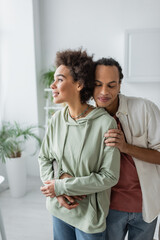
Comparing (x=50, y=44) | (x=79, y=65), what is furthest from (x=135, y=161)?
(x=50, y=44)

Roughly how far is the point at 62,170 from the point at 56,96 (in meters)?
0.33

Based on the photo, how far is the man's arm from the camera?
962 millimetres

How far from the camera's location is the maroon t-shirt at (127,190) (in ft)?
3.61

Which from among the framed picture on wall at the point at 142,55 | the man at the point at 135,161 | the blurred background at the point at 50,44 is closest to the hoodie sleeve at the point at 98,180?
the man at the point at 135,161

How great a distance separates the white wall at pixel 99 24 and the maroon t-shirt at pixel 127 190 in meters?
2.13

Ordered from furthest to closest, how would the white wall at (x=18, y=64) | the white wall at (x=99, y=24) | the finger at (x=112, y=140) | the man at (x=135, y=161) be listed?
1. the white wall at (x=18, y=64)
2. the white wall at (x=99, y=24)
3. the man at (x=135, y=161)
4. the finger at (x=112, y=140)

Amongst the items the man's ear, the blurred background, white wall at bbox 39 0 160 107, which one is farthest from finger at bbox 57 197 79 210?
white wall at bbox 39 0 160 107

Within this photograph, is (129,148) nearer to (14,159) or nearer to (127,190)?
(127,190)

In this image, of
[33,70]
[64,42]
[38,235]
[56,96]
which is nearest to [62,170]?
[56,96]

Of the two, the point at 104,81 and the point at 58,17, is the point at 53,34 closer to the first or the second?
the point at 58,17

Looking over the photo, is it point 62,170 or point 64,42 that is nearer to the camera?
point 62,170

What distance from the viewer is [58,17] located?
3.20 metres

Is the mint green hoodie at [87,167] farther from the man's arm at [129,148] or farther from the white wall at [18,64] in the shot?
the white wall at [18,64]

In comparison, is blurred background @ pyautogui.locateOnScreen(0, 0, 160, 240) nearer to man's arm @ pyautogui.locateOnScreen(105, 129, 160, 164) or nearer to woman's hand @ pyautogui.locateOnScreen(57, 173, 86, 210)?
woman's hand @ pyautogui.locateOnScreen(57, 173, 86, 210)
